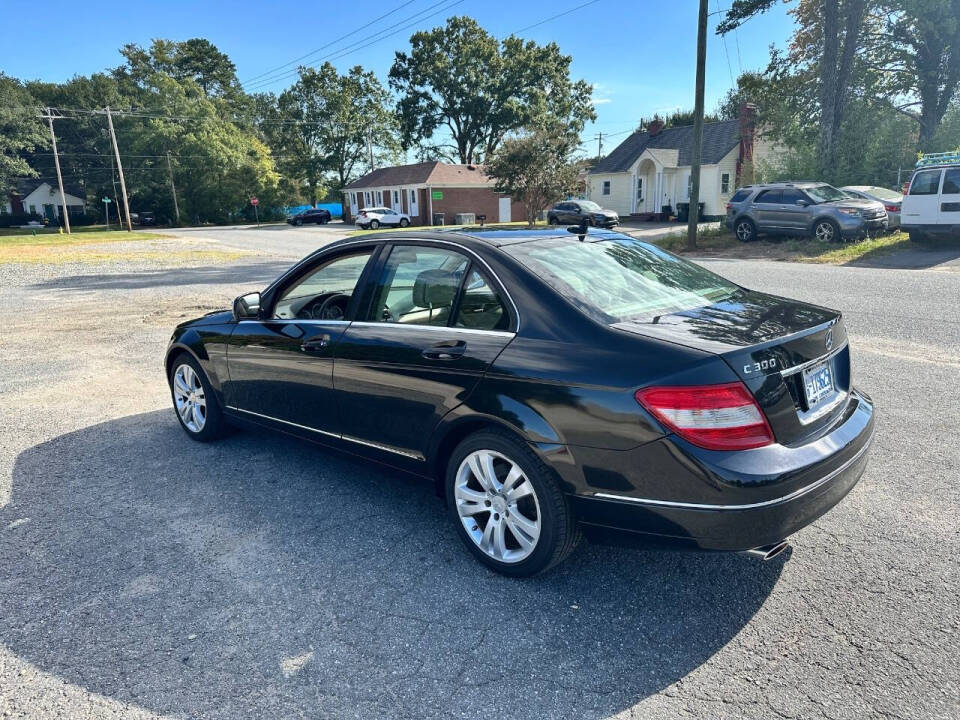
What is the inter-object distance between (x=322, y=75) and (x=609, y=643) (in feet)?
246

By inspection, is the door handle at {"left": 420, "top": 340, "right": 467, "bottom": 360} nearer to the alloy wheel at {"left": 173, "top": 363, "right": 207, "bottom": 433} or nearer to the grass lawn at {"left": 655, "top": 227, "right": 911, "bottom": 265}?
the alloy wheel at {"left": 173, "top": 363, "right": 207, "bottom": 433}

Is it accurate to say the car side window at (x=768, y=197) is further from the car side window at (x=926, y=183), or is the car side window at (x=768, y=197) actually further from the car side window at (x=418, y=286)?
the car side window at (x=418, y=286)

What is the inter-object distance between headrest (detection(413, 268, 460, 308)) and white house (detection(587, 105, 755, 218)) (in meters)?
38.8

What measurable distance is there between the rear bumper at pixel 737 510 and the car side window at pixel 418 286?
1266 millimetres

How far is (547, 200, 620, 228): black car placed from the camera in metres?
34.4

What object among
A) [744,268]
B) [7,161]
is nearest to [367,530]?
[744,268]

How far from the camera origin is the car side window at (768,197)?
19656 millimetres

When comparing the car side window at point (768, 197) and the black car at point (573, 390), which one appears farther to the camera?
the car side window at point (768, 197)

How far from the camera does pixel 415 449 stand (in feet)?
11.0

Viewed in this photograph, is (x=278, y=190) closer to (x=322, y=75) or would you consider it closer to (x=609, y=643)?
(x=322, y=75)

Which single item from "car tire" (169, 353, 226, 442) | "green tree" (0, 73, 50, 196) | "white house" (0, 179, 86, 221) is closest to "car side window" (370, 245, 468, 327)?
"car tire" (169, 353, 226, 442)

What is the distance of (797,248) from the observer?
723 inches

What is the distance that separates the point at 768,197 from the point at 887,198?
4007mm

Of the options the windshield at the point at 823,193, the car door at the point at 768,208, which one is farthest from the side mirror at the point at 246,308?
the car door at the point at 768,208
